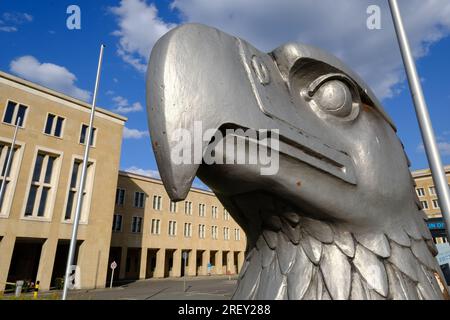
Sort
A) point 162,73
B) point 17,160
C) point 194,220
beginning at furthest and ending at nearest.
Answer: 1. point 194,220
2. point 17,160
3. point 162,73

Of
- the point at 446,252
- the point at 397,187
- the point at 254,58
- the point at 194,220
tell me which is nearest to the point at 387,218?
the point at 397,187

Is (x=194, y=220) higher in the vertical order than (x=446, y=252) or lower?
higher

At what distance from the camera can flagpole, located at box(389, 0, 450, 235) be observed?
5.93 feet

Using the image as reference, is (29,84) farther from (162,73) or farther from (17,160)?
(162,73)

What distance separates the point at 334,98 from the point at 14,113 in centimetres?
2220

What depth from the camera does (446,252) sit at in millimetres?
12023

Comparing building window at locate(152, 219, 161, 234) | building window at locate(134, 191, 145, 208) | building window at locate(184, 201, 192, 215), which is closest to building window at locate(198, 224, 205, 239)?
building window at locate(184, 201, 192, 215)

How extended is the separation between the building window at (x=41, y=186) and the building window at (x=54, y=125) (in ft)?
4.93

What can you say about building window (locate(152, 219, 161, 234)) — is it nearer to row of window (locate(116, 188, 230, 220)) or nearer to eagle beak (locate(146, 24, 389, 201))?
row of window (locate(116, 188, 230, 220))

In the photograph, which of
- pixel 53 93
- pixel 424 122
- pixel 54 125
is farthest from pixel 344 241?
pixel 53 93

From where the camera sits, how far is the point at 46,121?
2005cm

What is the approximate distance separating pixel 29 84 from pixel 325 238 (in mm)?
22788

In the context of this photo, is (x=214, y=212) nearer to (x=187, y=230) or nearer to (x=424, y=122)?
(x=187, y=230)

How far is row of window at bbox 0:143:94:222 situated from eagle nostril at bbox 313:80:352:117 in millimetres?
20685
